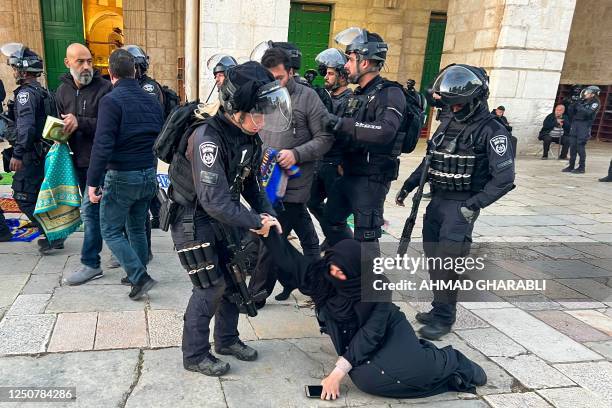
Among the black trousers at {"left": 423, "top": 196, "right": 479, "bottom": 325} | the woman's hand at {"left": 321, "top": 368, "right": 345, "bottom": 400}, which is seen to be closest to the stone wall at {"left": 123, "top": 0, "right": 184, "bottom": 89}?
the black trousers at {"left": 423, "top": 196, "right": 479, "bottom": 325}

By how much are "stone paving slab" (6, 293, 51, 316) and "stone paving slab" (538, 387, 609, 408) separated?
11.6 feet

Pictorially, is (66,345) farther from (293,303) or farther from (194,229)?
(293,303)

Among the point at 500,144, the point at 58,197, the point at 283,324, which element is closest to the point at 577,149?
the point at 500,144

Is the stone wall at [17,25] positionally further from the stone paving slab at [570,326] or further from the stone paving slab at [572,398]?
the stone paving slab at [572,398]

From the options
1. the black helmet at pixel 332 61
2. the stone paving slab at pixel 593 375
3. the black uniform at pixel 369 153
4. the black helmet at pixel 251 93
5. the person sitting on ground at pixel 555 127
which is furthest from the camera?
the person sitting on ground at pixel 555 127

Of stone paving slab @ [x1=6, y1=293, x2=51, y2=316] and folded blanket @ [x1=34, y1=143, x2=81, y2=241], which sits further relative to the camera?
folded blanket @ [x1=34, y1=143, x2=81, y2=241]

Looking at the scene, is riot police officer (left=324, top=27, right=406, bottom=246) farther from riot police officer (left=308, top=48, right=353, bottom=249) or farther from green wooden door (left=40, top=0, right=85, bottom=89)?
green wooden door (left=40, top=0, right=85, bottom=89)

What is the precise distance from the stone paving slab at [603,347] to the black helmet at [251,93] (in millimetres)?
2937

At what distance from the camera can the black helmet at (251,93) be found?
239 cm

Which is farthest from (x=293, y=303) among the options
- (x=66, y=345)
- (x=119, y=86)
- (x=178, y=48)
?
(x=178, y=48)

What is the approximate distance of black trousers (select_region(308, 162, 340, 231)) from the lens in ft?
13.6

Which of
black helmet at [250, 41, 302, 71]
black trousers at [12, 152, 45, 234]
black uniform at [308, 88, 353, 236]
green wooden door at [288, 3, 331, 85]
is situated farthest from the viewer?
green wooden door at [288, 3, 331, 85]

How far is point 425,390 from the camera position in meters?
2.67

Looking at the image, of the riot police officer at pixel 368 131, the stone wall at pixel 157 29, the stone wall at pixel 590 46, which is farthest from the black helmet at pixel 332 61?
the stone wall at pixel 590 46
